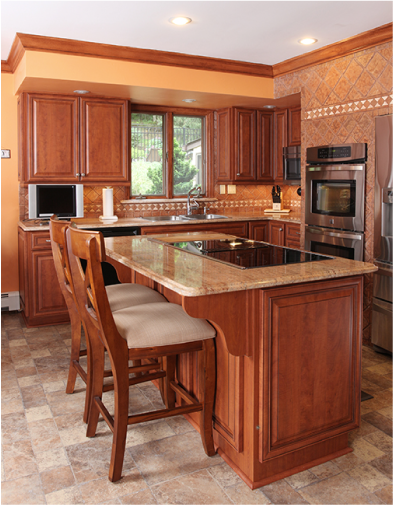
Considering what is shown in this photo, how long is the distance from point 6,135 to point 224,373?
3.67 metres

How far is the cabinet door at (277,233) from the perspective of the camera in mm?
5082

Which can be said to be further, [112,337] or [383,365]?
[383,365]

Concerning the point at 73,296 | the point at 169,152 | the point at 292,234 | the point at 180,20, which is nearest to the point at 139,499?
the point at 73,296

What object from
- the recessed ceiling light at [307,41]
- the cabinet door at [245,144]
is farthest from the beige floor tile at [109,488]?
the cabinet door at [245,144]

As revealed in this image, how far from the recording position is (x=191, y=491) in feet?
6.48

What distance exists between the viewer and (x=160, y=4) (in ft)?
10.5

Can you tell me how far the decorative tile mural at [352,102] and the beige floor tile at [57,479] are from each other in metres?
2.73

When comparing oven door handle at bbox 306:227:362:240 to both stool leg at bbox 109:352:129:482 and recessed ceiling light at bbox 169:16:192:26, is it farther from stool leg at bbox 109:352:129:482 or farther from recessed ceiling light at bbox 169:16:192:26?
stool leg at bbox 109:352:129:482

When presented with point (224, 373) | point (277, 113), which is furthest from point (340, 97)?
point (224, 373)

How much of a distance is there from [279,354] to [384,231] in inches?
79.3

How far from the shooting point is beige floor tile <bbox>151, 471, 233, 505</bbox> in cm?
192

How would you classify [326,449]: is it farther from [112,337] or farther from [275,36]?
[275,36]

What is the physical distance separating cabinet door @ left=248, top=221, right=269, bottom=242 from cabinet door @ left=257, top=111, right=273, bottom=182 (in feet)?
1.98

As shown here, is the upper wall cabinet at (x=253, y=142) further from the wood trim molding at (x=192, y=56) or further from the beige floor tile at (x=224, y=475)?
the beige floor tile at (x=224, y=475)
